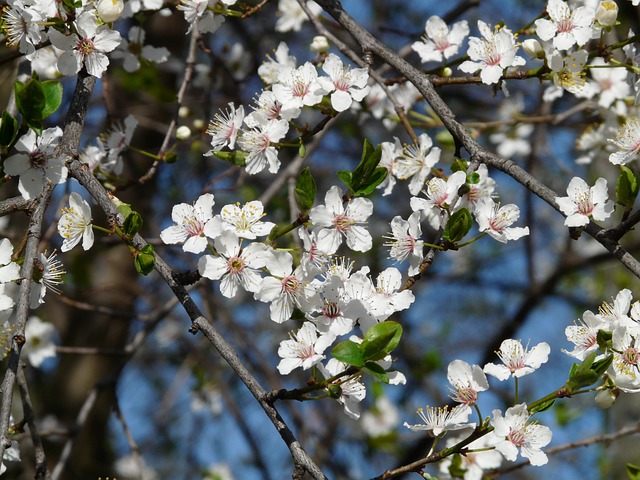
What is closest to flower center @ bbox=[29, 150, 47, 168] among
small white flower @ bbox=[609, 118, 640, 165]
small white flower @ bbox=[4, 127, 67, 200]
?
small white flower @ bbox=[4, 127, 67, 200]

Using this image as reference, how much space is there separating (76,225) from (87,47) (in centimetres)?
37

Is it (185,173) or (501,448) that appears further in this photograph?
(185,173)

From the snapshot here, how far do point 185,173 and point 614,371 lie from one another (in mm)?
3125

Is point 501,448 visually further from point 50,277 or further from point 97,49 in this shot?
point 97,49

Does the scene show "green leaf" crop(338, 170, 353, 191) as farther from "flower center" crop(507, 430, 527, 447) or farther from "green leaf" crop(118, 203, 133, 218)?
"flower center" crop(507, 430, 527, 447)

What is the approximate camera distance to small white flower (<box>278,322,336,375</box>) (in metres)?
1.32

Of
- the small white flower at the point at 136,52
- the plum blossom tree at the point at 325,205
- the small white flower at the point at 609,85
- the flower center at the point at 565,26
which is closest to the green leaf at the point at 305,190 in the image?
the plum blossom tree at the point at 325,205

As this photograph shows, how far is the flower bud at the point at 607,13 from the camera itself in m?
1.60

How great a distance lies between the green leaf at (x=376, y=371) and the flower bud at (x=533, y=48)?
2.76 ft

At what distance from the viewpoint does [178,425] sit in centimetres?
466

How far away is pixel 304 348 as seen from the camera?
1.35 metres

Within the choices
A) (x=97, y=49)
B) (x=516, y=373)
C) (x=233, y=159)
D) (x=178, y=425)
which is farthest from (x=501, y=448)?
(x=178, y=425)

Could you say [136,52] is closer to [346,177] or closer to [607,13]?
[346,177]

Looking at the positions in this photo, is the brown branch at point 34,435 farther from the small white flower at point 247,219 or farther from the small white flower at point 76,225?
the small white flower at point 247,219
